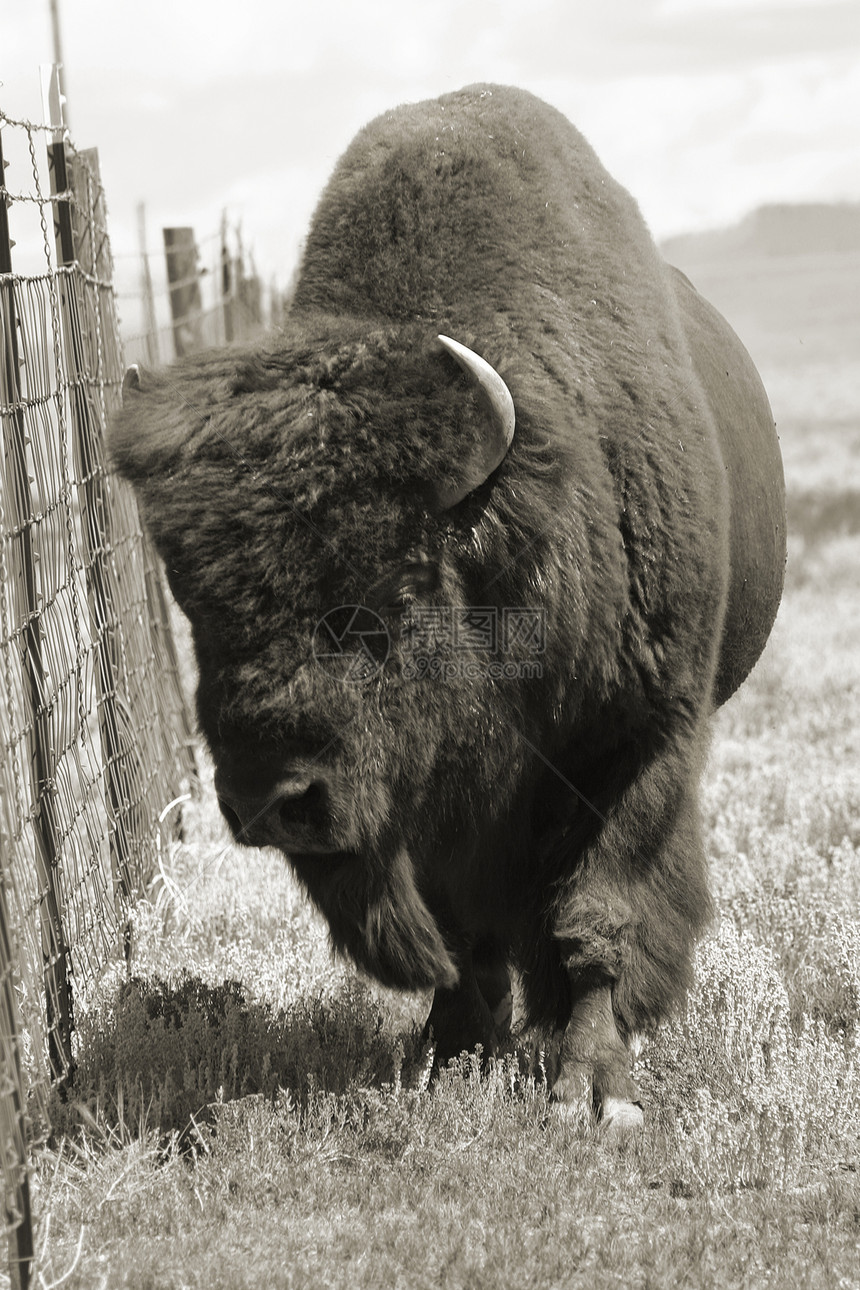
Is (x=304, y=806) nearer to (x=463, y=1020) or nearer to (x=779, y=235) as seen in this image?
(x=463, y=1020)

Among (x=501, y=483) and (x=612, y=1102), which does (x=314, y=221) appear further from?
(x=612, y=1102)

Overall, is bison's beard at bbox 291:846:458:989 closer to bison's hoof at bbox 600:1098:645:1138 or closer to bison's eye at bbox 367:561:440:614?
bison's hoof at bbox 600:1098:645:1138

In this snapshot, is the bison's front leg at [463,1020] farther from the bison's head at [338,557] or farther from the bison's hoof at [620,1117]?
the bison's head at [338,557]

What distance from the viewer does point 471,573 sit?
10.9 feet

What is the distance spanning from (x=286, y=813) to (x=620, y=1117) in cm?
125

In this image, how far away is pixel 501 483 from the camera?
10.7 ft

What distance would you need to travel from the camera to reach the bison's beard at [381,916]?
3.42 meters

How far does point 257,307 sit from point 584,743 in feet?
34.2

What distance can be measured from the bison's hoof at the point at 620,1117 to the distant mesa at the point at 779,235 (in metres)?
141

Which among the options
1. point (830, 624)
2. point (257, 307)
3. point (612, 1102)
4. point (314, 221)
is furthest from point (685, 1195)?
point (257, 307)

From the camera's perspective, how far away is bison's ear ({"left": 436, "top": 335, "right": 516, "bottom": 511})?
10.3 feet
